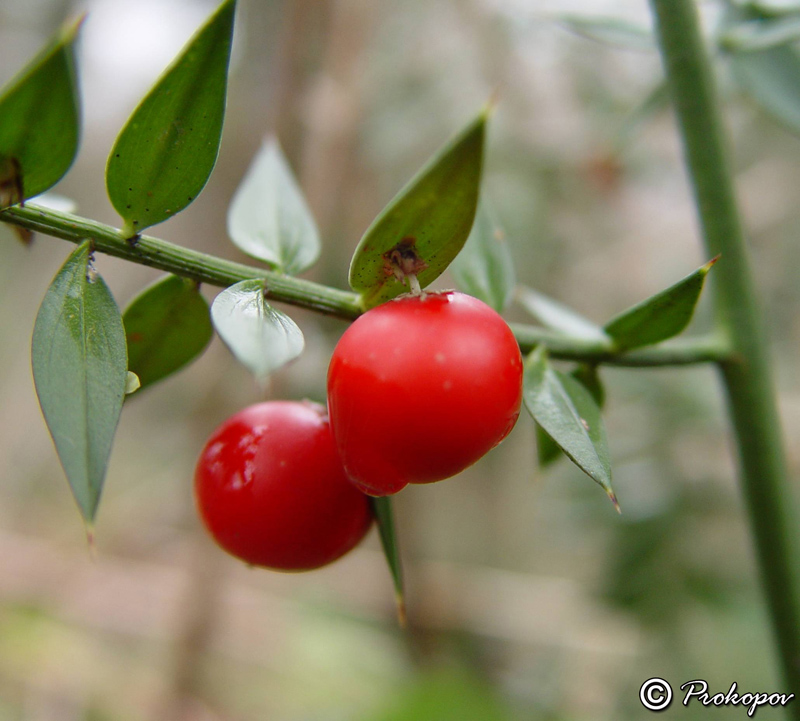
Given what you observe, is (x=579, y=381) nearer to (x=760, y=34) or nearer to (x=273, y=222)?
(x=273, y=222)

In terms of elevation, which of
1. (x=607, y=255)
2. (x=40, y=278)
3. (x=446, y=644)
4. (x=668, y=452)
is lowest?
(x=446, y=644)

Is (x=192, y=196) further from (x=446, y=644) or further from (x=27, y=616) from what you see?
(x=27, y=616)

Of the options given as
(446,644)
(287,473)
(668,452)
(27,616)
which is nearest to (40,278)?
(27,616)

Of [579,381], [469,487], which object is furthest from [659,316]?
[469,487]

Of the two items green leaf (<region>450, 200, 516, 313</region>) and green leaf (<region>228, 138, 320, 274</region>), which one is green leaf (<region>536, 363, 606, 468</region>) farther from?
green leaf (<region>228, 138, 320, 274</region>)

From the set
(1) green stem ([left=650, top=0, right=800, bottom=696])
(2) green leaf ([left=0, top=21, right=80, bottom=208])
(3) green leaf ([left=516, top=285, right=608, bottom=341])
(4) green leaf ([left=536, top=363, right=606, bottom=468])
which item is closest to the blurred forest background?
(1) green stem ([left=650, top=0, right=800, bottom=696])

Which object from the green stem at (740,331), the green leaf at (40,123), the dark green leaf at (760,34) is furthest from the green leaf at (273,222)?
the dark green leaf at (760,34)

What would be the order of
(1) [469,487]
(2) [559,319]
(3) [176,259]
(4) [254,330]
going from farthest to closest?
(1) [469,487] → (2) [559,319] → (3) [176,259] → (4) [254,330]
